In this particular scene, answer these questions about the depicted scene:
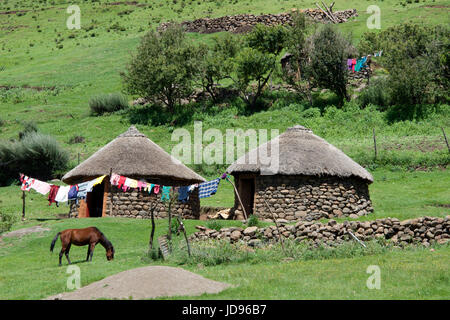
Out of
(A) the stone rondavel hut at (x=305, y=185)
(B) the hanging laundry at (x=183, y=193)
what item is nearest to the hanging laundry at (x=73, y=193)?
(B) the hanging laundry at (x=183, y=193)

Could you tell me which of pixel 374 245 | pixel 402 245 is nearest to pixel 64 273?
pixel 374 245

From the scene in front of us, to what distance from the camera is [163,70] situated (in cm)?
4406

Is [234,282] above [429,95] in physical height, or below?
below

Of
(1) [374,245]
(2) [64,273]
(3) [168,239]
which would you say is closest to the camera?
(2) [64,273]

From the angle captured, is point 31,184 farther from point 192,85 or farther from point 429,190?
point 192,85

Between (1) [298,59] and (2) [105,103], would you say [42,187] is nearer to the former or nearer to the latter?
(2) [105,103]

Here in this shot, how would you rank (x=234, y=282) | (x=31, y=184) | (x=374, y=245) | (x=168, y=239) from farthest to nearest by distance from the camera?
(x=31, y=184) < (x=168, y=239) < (x=374, y=245) < (x=234, y=282)

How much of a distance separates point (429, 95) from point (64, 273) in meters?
29.8

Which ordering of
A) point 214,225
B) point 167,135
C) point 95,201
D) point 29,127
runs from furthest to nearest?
point 29,127
point 167,135
point 95,201
point 214,225

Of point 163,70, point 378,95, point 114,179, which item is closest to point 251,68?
point 163,70

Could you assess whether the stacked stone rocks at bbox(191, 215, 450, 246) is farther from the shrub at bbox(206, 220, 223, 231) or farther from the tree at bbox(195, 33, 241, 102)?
the tree at bbox(195, 33, 241, 102)

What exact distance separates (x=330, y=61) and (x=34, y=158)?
66.3 ft

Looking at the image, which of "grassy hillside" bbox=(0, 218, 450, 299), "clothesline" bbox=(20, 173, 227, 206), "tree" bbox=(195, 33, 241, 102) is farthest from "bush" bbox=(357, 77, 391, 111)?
"grassy hillside" bbox=(0, 218, 450, 299)

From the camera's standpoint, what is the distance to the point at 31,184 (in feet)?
78.8
